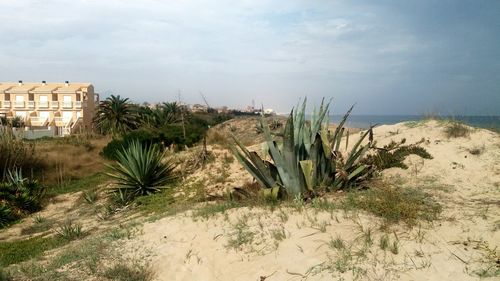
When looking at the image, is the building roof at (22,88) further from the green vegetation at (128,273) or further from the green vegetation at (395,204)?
the green vegetation at (395,204)

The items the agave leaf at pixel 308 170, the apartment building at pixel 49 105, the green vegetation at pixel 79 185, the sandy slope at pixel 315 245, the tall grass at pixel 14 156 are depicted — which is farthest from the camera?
the apartment building at pixel 49 105

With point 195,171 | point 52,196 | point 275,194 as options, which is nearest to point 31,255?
point 275,194

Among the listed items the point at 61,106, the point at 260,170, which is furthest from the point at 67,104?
the point at 260,170

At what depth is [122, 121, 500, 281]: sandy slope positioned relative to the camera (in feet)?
14.9

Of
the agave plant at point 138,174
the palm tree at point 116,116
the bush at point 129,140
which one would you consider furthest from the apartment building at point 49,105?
the agave plant at point 138,174

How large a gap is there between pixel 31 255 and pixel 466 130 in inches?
409

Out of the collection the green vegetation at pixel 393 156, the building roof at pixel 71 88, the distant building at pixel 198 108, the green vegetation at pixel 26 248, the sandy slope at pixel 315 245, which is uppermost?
the building roof at pixel 71 88

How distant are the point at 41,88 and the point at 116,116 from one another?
2786 cm

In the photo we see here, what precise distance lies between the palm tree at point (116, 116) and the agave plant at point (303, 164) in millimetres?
30356

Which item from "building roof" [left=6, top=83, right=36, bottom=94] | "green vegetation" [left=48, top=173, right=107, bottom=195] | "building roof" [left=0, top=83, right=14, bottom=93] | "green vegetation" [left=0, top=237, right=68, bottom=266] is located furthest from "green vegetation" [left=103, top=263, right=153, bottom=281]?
"building roof" [left=0, top=83, right=14, bottom=93]

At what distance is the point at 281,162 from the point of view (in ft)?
23.5

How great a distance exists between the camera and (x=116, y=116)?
120 feet

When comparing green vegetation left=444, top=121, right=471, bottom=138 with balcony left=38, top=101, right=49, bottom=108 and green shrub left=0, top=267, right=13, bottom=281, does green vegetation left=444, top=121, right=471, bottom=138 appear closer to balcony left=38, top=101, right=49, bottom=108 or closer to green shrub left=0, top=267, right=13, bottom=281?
green shrub left=0, top=267, right=13, bottom=281

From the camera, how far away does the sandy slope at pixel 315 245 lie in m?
4.53
